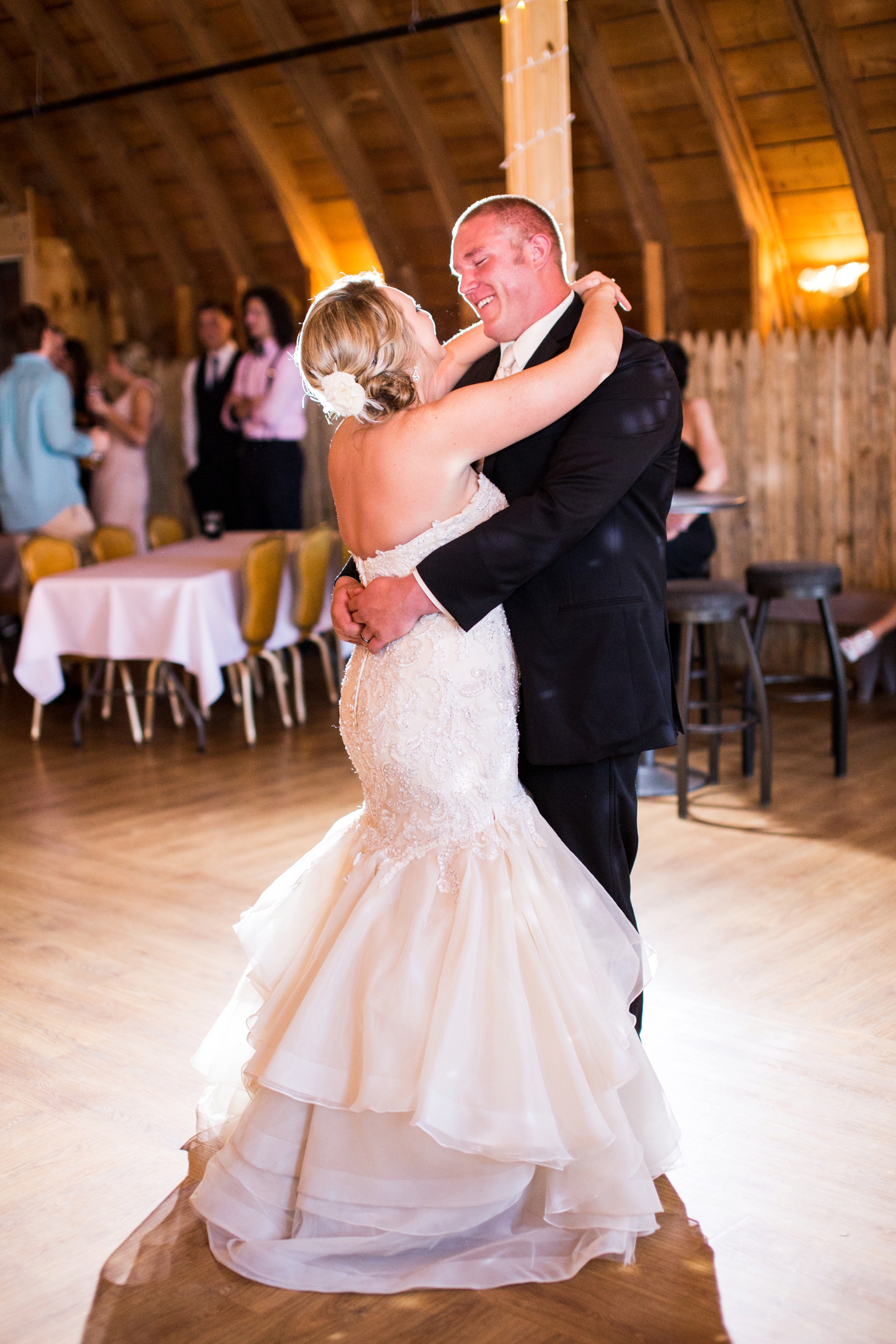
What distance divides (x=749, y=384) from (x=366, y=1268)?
586 cm

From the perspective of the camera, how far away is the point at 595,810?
2.42m

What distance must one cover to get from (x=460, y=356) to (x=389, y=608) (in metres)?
0.78

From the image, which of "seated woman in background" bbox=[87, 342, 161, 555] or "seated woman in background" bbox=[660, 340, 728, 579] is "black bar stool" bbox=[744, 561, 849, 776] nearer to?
"seated woman in background" bbox=[660, 340, 728, 579]

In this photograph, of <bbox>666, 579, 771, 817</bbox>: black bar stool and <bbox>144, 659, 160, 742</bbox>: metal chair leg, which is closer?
<bbox>666, 579, 771, 817</bbox>: black bar stool

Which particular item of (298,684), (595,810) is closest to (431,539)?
(595,810)

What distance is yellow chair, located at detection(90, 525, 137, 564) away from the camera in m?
6.82

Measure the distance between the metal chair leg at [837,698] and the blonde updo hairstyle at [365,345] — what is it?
3202 millimetres

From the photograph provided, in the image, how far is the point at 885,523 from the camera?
6.86 meters

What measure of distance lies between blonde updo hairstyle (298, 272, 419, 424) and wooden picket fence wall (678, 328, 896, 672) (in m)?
5.11

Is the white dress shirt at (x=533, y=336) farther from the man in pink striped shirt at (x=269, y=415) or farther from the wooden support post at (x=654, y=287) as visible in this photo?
the wooden support post at (x=654, y=287)

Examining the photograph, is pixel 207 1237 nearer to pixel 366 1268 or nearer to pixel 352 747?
pixel 366 1268

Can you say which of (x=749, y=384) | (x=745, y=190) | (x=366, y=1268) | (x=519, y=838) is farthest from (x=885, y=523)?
(x=366, y=1268)

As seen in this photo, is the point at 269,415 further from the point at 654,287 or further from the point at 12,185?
the point at 12,185

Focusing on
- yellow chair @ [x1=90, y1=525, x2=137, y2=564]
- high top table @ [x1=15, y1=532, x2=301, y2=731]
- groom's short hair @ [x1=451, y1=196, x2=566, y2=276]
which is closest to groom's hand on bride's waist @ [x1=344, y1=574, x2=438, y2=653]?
groom's short hair @ [x1=451, y1=196, x2=566, y2=276]
